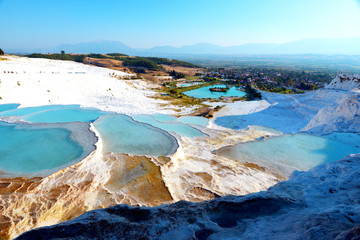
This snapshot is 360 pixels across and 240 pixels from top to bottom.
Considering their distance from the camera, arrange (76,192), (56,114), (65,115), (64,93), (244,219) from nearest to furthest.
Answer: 1. (244,219)
2. (76,192)
3. (65,115)
4. (56,114)
5. (64,93)

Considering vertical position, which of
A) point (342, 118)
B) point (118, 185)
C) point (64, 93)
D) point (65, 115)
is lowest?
point (118, 185)

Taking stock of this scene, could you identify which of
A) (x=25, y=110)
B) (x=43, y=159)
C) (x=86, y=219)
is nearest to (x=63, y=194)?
(x=43, y=159)

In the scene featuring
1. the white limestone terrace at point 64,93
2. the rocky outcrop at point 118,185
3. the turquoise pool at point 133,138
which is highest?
the white limestone terrace at point 64,93

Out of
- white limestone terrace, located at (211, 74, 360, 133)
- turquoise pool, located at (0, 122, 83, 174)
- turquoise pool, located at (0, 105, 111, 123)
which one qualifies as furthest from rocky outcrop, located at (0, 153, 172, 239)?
white limestone terrace, located at (211, 74, 360, 133)

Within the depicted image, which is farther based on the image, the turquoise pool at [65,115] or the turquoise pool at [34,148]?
the turquoise pool at [65,115]

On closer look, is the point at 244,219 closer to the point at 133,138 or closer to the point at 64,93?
the point at 133,138

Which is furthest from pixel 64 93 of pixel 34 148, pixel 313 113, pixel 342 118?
pixel 313 113

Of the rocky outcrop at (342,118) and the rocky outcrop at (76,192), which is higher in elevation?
the rocky outcrop at (342,118)

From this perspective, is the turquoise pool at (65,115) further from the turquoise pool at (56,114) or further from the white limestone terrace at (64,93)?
the white limestone terrace at (64,93)

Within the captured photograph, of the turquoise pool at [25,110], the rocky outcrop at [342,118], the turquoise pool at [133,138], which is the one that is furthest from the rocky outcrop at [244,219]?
the turquoise pool at [25,110]
